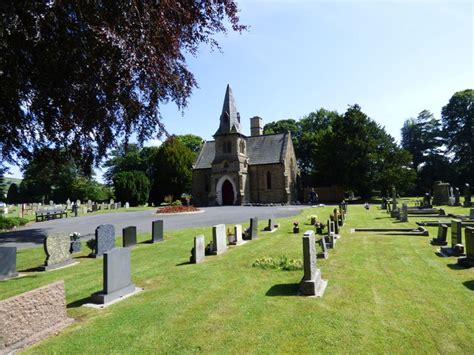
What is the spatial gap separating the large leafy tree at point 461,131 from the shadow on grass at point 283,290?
183 ft

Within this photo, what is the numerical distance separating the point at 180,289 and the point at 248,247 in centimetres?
523

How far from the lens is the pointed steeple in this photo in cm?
4212

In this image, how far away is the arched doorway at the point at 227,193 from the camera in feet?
140

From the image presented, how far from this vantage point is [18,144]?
1043 cm

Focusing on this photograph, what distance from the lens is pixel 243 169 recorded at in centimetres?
4219

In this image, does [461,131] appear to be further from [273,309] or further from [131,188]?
[273,309]

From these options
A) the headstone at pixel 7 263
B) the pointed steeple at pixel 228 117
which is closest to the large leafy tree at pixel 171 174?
the pointed steeple at pixel 228 117

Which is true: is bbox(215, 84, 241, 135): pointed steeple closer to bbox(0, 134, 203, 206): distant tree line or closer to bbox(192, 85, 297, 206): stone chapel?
bbox(192, 85, 297, 206): stone chapel

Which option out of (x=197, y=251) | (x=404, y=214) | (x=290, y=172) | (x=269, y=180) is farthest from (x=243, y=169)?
(x=197, y=251)

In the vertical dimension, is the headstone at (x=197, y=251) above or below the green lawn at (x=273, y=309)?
above

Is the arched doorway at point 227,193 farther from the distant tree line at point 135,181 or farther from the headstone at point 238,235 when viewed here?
the headstone at point 238,235

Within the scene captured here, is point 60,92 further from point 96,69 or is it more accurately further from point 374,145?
point 374,145

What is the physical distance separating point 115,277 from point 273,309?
3.48m

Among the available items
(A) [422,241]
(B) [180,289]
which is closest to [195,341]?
(B) [180,289]
